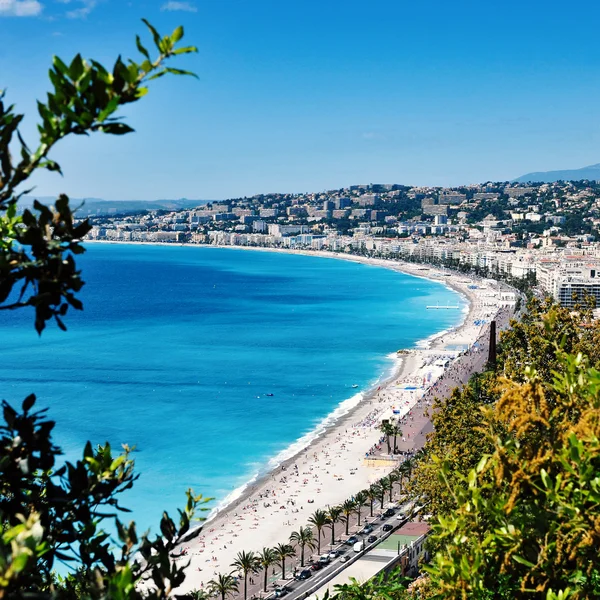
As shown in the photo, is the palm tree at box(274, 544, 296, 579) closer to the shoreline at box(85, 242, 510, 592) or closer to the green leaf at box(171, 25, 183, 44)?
the shoreline at box(85, 242, 510, 592)

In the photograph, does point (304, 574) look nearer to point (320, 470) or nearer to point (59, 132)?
point (320, 470)

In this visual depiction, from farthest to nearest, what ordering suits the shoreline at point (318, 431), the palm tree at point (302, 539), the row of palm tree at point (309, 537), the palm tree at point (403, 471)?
the shoreline at point (318, 431) < the palm tree at point (403, 471) < the palm tree at point (302, 539) < the row of palm tree at point (309, 537)

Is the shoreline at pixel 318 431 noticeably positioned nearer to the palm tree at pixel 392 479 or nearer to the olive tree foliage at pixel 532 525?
the olive tree foliage at pixel 532 525

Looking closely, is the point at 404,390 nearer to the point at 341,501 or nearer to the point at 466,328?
the point at 341,501

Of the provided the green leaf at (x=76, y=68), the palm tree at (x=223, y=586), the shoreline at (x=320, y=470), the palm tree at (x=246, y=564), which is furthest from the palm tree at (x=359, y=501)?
the green leaf at (x=76, y=68)

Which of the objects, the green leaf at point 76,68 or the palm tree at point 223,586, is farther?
the palm tree at point 223,586

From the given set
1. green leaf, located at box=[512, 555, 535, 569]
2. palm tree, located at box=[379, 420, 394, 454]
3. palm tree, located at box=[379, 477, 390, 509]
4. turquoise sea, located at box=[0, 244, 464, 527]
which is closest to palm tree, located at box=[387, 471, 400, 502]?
palm tree, located at box=[379, 477, 390, 509]

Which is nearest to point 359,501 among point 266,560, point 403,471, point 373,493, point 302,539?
point 373,493
